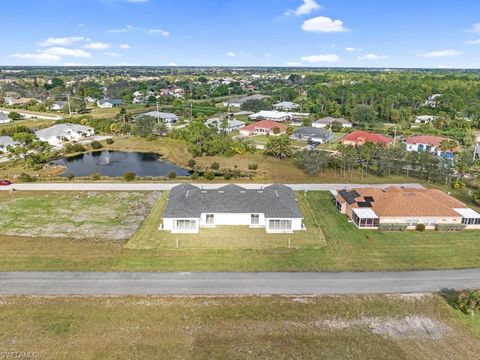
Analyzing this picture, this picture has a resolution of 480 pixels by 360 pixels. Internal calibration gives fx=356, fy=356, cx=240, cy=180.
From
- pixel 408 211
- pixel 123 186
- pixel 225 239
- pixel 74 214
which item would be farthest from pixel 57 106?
pixel 408 211

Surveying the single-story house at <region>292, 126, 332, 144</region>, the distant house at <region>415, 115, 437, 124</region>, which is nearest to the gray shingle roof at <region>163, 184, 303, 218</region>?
the single-story house at <region>292, 126, 332, 144</region>

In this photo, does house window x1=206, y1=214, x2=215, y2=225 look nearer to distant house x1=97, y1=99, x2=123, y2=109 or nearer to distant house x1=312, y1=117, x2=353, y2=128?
distant house x1=312, y1=117, x2=353, y2=128

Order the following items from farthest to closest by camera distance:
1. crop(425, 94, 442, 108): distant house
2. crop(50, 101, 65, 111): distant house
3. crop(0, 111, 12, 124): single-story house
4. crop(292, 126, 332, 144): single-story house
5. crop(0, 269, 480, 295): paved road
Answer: crop(50, 101, 65, 111): distant house
crop(425, 94, 442, 108): distant house
crop(0, 111, 12, 124): single-story house
crop(292, 126, 332, 144): single-story house
crop(0, 269, 480, 295): paved road

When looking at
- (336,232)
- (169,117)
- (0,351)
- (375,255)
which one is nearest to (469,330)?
(375,255)

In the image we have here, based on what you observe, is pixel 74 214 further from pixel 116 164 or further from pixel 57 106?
pixel 57 106

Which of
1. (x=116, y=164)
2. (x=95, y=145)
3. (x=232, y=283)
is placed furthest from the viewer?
(x=95, y=145)

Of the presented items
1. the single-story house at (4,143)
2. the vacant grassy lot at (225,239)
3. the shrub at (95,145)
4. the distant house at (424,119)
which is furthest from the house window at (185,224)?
the distant house at (424,119)
